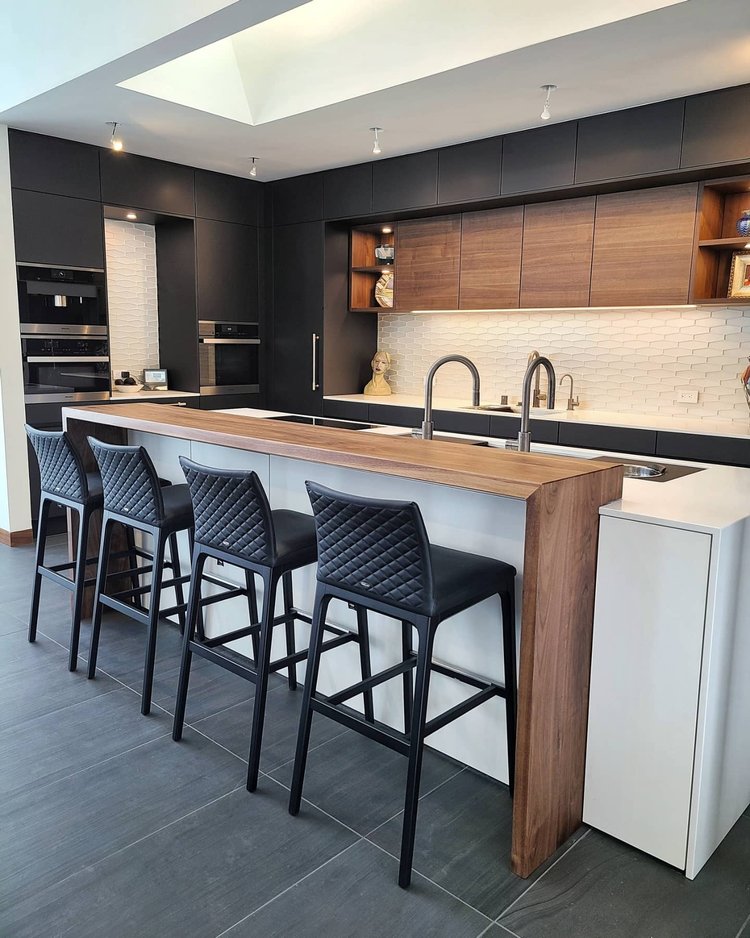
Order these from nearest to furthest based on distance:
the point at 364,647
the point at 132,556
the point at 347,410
Result: the point at 364,647 < the point at 132,556 < the point at 347,410

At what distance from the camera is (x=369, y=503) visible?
1.80 meters

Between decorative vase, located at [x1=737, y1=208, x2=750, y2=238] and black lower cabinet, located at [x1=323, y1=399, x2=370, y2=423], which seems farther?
black lower cabinet, located at [x1=323, y1=399, x2=370, y2=423]

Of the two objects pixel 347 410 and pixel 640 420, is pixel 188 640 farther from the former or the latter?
pixel 347 410

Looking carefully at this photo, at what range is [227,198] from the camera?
5.87 m

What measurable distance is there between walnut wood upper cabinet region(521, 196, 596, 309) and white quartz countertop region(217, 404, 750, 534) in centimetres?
231

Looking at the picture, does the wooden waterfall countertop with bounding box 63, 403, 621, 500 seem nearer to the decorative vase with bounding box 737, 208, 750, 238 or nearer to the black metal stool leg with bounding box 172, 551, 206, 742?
the black metal stool leg with bounding box 172, 551, 206, 742

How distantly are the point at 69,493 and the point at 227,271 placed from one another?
10.7 ft

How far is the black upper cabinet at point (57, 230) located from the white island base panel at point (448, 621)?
293 centimetres

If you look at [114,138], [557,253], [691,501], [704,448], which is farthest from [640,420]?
[114,138]

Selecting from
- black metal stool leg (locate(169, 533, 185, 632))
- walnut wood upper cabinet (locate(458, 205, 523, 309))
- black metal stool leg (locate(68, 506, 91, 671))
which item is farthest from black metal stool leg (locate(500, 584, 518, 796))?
walnut wood upper cabinet (locate(458, 205, 523, 309))

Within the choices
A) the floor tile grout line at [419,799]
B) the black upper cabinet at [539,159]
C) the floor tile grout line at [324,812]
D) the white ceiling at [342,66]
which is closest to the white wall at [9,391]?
the white ceiling at [342,66]

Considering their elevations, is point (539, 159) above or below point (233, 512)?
above

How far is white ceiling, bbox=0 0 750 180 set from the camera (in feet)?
Answer: 9.98

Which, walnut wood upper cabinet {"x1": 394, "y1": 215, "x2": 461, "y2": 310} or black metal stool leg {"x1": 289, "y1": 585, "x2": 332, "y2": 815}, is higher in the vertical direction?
walnut wood upper cabinet {"x1": 394, "y1": 215, "x2": 461, "y2": 310}
